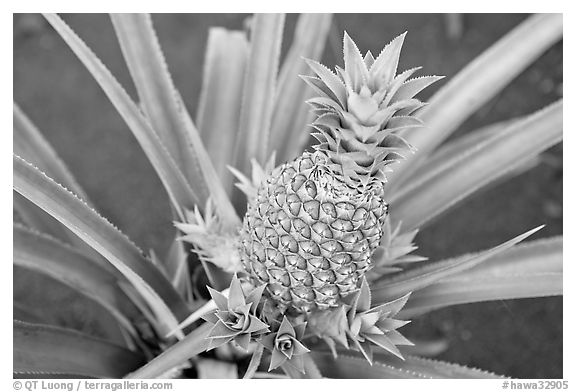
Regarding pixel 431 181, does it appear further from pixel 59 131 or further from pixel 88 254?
pixel 59 131

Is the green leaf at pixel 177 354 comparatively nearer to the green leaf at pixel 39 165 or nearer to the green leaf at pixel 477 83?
the green leaf at pixel 39 165

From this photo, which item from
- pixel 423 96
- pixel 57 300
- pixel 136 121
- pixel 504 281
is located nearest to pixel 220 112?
pixel 136 121

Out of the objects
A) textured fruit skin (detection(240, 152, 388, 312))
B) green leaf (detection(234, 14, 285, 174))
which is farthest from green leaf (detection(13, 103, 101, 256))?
textured fruit skin (detection(240, 152, 388, 312))

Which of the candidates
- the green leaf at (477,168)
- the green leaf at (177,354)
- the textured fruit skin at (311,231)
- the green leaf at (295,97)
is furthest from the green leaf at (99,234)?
the green leaf at (477,168)

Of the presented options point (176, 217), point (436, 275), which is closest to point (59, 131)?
point (176, 217)
